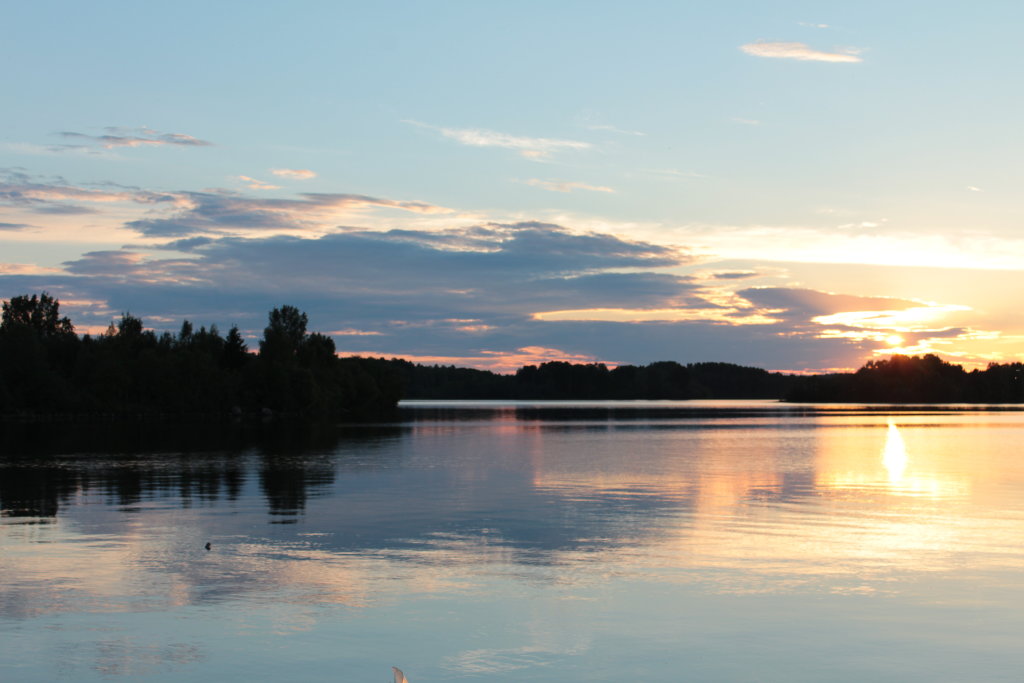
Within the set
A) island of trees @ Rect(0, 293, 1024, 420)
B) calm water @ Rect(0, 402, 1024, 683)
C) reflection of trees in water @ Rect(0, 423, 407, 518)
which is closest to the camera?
calm water @ Rect(0, 402, 1024, 683)

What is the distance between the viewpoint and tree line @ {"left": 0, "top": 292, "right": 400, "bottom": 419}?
115 metres

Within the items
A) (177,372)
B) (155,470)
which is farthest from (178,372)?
(155,470)

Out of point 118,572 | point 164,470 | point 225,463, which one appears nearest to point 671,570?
point 118,572

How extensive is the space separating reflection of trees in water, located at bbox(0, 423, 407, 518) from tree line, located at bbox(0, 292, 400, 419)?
5299cm

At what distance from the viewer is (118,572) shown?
16.5 meters

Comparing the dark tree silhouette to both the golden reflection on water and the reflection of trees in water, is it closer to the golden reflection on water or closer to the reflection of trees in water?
the reflection of trees in water

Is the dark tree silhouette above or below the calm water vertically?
above

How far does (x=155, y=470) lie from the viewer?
3912 centimetres

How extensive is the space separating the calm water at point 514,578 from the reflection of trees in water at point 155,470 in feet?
1.09

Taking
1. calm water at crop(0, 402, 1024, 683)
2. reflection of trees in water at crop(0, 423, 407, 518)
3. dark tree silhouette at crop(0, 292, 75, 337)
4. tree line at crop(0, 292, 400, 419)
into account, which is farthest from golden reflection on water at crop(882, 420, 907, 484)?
dark tree silhouette at crop(0, 292, 75, 337)

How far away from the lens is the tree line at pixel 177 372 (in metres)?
115

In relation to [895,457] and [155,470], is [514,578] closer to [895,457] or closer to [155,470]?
[155,470]

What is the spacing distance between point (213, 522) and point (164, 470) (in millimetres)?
17616

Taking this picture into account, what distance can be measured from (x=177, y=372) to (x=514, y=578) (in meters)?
128
